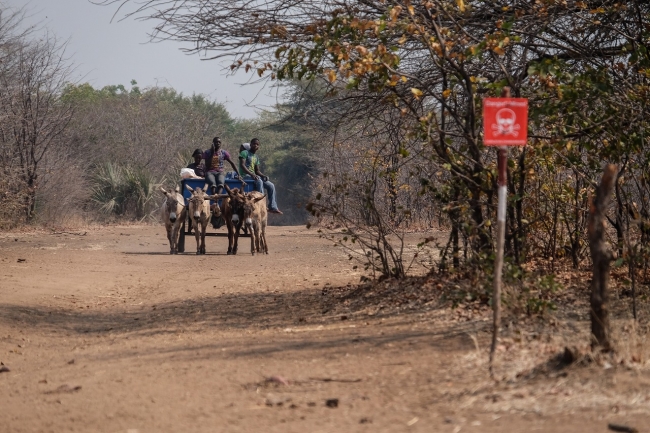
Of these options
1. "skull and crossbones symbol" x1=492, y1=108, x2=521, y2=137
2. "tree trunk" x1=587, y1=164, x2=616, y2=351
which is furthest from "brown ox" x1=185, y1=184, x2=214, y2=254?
"tree trunk" x1=587, y1=164, x2=616, y2=351

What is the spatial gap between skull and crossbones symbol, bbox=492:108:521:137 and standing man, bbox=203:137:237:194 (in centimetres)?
1547

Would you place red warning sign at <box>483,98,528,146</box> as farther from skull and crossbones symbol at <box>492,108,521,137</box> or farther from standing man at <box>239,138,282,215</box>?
standing man at <box>239,138,282,215</box>

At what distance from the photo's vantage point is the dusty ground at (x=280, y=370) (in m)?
6.03

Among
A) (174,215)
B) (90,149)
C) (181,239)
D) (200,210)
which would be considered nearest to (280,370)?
(200,210)

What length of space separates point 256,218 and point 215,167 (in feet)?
6.63

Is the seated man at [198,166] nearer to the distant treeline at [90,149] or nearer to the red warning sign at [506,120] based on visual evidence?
the distant treeline at [90,149]

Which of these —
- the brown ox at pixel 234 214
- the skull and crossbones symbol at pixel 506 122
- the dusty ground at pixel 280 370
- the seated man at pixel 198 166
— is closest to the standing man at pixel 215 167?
the seated man at pixel 198 166

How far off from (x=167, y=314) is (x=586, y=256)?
5684 mm

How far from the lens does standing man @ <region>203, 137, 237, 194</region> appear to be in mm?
22359

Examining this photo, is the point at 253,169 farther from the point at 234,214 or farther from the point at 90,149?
the point at 90,149

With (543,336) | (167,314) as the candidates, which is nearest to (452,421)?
(543,336)

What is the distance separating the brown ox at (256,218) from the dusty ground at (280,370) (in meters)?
7.23

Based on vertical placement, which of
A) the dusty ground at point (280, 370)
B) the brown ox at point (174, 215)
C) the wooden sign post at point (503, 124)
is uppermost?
the wooden sign post at point (503, 124)

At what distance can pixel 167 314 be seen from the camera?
11.8 meters
